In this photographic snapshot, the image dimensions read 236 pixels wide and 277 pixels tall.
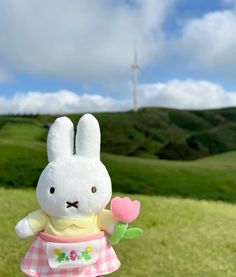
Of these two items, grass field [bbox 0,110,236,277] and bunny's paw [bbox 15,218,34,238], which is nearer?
bunny's paw [bbox 15,218,34,238]

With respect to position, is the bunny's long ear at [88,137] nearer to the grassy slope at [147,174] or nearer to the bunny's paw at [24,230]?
the bunny's paw at [24,230]

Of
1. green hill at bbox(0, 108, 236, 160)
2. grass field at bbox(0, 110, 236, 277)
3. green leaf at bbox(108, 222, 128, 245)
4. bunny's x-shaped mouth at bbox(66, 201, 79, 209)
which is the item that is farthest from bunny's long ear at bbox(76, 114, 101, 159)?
green hill at bbox(0, 108, 236, 160)

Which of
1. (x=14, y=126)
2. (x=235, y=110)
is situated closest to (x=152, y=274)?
(x=14, y=126)

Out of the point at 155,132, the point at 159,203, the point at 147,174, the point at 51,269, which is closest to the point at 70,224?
the point at 51,269

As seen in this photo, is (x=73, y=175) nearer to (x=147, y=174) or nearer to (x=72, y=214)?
(x=72, y=214)

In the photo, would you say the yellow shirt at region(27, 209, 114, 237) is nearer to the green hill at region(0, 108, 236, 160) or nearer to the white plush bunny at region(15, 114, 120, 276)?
the white plush bunny at region(15, 114, 120, 276)

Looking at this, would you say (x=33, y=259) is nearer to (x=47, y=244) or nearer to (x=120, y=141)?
(x=47, y=244)

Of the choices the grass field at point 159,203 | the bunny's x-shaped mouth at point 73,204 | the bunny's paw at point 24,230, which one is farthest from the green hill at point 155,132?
the bunny's x-shaped mouth at point 73,204
